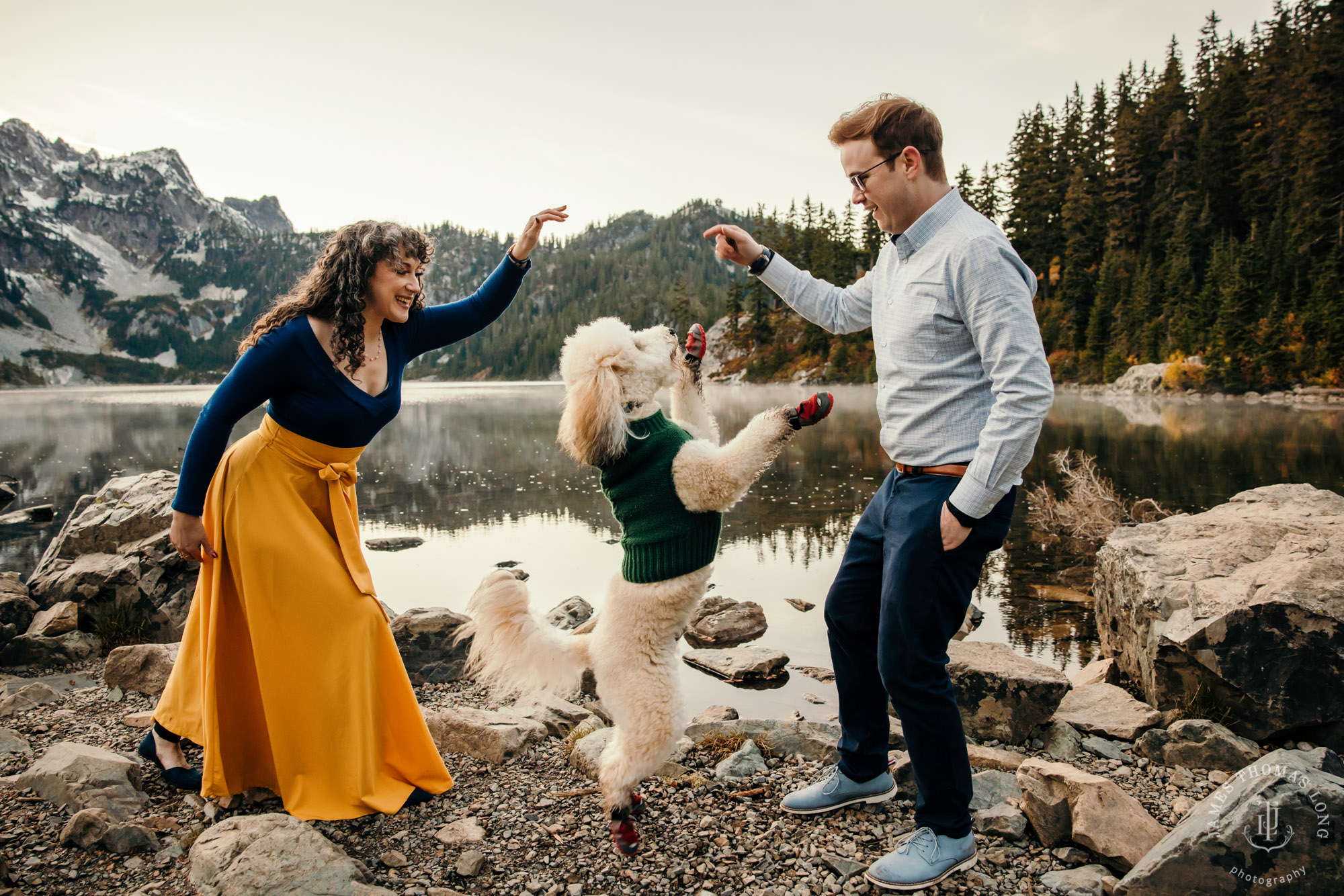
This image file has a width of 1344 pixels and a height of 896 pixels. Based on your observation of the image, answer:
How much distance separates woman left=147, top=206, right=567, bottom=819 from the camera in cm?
290

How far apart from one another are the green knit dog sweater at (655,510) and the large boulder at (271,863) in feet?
4.98

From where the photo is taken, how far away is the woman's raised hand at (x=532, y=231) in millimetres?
3555

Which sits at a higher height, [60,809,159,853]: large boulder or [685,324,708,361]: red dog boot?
[685,324,708,361]: red dog boot

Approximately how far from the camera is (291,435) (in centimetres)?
298

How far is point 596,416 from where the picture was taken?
2770 mm

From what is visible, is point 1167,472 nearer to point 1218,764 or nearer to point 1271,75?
point 1218,764

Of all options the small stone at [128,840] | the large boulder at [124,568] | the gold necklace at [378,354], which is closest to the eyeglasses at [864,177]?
the gold necklace at [378,354]

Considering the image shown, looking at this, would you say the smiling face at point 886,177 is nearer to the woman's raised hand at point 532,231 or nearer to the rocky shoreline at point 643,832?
the woman's raised hand at point 532,231

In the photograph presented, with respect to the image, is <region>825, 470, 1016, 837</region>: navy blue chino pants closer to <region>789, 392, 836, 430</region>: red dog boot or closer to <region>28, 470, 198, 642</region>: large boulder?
<region>789, 392, 836, 430</region>: red dog boot

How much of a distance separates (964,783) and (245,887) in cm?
263

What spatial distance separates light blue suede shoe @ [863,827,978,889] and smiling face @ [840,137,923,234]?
2379 mm

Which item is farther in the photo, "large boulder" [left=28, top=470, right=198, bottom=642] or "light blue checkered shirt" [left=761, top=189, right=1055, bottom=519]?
"large boulder" [left=28, top=470, right=198, bottom=642]

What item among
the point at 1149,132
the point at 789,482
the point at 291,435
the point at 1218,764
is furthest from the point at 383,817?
the point at 1149,132

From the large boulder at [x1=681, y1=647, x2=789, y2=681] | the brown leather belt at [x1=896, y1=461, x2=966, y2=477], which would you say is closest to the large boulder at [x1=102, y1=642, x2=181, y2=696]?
the large boulder at [x1=681, y1=647, x2=789, y2=681]
